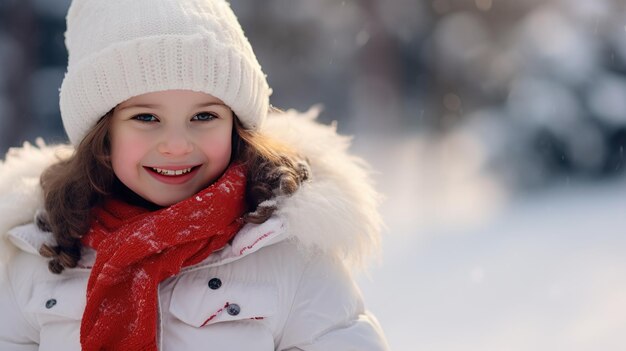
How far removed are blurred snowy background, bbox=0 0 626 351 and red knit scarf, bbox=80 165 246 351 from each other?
151 cm

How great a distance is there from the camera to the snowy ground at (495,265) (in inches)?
131

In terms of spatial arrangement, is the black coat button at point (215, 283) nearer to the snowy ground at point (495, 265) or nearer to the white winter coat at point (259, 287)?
the white winter coat at point (259, 287)

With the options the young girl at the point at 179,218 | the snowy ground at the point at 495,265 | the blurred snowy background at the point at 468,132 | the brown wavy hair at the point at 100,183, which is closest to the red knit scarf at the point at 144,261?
the young girl at the point at 179,218

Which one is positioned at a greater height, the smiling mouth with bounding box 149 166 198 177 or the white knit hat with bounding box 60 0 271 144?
the white knit hat with bounding box 60 0 271 144

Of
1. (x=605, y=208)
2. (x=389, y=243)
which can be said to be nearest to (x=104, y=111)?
(x=389, y=243)

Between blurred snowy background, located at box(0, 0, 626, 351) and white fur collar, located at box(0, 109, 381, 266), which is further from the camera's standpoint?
blurred snowy background, located at box(0, 0, 626, 351)

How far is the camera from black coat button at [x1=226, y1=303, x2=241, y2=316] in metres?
1.80

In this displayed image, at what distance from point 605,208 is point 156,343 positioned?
427 centimetres

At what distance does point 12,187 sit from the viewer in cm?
222

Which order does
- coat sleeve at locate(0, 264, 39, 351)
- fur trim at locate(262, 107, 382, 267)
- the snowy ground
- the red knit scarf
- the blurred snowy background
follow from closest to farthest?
the red knit scarf → fur trim at locate(262, 107, 382, 267) → coat sleeve at locate(0, 264, 39, 351) → the snowy ground → the blurred snowy background

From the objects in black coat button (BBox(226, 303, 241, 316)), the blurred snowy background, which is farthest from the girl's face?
the blurred snowy background

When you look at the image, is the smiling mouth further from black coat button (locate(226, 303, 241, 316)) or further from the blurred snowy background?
the blurred snowy background

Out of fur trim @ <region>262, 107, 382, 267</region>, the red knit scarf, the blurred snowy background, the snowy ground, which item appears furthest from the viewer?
the blurred snowy background

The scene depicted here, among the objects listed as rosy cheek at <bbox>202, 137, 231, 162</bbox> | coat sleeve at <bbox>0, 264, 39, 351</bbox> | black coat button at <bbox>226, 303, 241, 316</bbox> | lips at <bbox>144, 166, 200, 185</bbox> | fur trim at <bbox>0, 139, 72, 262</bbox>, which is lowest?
coat sleeve at <bbox>0, 264, 39, 351</bbox>
